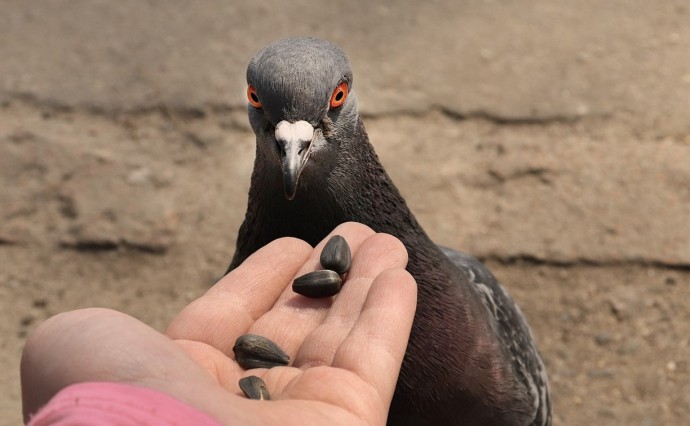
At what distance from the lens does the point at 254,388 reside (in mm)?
2369

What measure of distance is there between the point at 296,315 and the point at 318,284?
0.43ft

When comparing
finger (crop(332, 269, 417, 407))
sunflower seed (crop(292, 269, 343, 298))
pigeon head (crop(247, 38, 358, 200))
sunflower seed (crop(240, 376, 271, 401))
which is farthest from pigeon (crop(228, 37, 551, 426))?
sunflower seed (crop(240, 376, 271, 401))

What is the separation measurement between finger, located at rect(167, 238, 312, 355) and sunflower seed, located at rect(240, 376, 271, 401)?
0.30m

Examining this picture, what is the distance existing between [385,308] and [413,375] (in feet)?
1.88

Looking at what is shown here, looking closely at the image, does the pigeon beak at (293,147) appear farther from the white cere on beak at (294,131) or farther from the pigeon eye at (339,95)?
the pigeon eye at (339,95)

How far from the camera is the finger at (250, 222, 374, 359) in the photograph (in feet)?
8.98

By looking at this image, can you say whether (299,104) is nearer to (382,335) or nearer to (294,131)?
(294,131)

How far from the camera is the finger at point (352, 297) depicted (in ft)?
8.45

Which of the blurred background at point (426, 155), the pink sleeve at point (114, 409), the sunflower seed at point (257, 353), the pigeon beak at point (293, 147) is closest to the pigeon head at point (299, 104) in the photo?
the pigeon beak at point (293, 147)

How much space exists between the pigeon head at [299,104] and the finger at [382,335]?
43 cm

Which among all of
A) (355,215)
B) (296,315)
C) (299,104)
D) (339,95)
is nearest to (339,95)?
(339,95)

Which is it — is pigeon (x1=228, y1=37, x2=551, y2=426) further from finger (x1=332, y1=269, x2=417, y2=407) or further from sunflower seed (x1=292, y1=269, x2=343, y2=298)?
finger (x1=332, y1=269, x2=417, y2=407)

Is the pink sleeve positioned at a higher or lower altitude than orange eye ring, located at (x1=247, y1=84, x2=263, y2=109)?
lower

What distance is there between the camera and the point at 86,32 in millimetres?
7160
